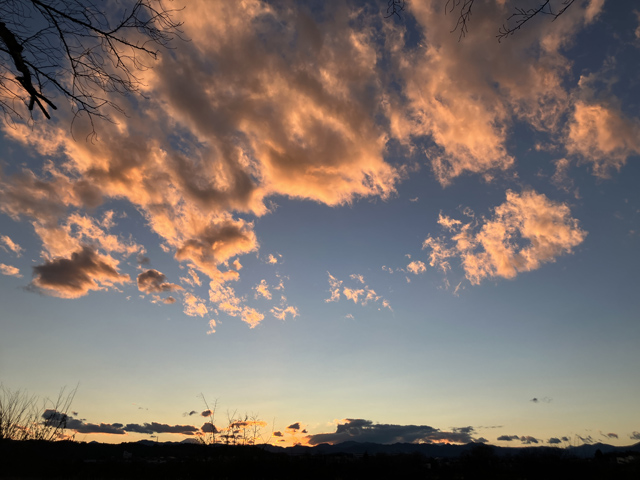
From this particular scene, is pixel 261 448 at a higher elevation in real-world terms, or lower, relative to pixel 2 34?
lower

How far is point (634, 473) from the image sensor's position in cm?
3672

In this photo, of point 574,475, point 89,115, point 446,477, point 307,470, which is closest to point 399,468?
point 446,477

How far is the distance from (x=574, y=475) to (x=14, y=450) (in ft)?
184

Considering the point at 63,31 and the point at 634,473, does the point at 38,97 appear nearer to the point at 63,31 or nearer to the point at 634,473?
the point at 63,31

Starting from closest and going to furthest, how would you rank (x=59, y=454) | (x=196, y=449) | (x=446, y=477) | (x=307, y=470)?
1. (x=196, y=449)
2. (x=59, y=454)
3. (x=307, y=470)
4. (x=446, y=477)

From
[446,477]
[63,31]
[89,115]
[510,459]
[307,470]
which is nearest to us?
[63,31]

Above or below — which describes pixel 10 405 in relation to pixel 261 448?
above

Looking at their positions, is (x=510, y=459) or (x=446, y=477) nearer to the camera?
(x=446, y=477)


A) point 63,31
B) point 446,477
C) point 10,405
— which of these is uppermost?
point 63,31

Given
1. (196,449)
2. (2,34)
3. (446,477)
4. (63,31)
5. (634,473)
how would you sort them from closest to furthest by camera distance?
(2,34) → (63,31) → (196,449) → (634,473) → (446,477)

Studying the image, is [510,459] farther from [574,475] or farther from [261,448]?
[261,448]

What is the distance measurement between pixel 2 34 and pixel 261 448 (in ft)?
65.2

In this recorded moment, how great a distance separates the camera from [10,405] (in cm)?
1753

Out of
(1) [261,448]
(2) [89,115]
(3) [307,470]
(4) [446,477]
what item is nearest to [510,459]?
(4) [446,477]
